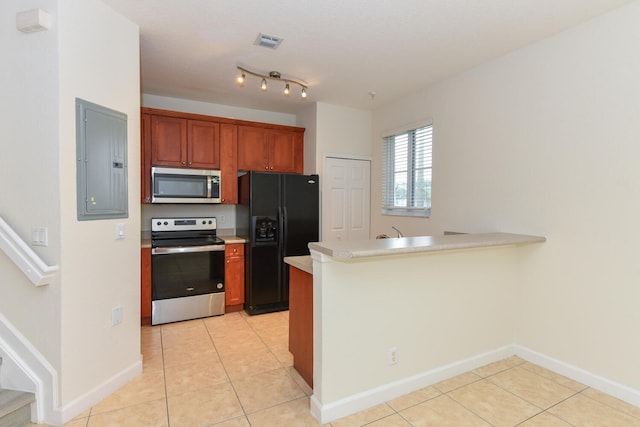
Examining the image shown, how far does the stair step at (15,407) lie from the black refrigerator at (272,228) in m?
2.15

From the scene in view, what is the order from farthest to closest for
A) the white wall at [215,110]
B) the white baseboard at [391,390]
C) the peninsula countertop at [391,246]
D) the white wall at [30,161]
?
the white wall at [215,110] < the white baseboard at [391,390] < the white wall at [30,161] < the peninsula countertop at [391,246]

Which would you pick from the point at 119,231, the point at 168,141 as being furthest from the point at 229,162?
the point at 119,231

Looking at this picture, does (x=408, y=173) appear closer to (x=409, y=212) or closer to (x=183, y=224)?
(x=409, y=212)

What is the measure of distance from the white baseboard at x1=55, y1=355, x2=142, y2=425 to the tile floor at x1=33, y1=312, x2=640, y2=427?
5cm

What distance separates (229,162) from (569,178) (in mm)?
3507

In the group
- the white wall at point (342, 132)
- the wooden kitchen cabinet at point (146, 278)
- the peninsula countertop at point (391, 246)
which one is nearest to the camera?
the peninsula countertop at point (391, 246)

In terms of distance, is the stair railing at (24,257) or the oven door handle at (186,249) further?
the oven door handle at (186,249)

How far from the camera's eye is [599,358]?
2.36 meters

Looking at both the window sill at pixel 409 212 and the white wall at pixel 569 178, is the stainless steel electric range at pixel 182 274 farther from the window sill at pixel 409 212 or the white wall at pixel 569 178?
the white wall at pixel 569 178

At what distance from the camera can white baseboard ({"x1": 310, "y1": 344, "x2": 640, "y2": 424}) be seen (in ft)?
6.64

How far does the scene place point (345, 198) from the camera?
464 centimetres

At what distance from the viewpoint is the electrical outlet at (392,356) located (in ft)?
7.24

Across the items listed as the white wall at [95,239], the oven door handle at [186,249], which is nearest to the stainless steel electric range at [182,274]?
the oven door handle at [186,249]

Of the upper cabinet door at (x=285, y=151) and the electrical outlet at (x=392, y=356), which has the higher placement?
the upper cabinet door at (x=285, y=151)
